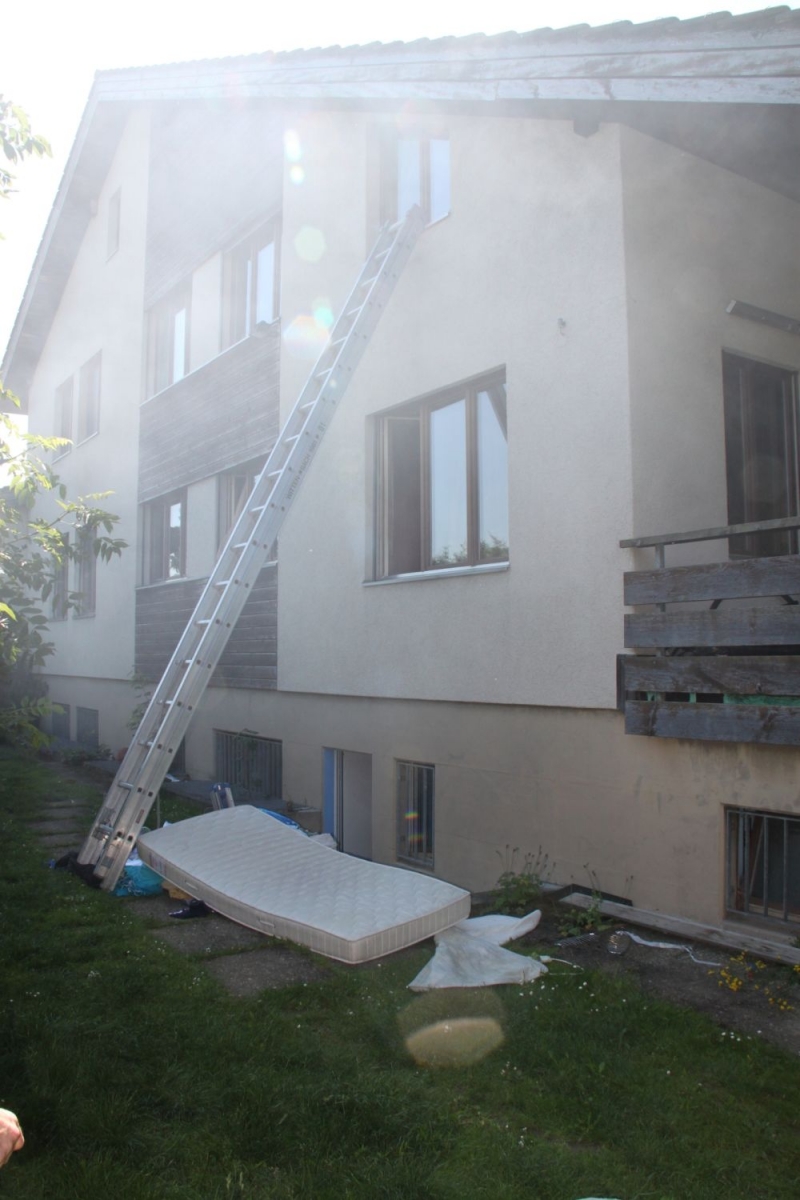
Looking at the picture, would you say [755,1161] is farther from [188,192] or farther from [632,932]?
[188,192]

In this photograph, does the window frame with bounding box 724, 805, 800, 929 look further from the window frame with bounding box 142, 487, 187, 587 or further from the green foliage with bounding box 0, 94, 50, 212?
the window frame with bounding box 142, 487, 187, 587

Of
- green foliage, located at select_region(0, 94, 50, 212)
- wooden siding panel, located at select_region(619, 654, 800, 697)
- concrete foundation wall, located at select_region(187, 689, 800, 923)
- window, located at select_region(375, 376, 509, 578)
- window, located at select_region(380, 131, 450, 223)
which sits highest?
window, located at select_region(380, 131, 450, 223)

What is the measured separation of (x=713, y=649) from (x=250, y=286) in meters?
8.41

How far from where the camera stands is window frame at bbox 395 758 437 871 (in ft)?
26.6

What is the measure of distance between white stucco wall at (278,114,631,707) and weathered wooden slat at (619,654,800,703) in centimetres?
32

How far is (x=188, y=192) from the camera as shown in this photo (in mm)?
13672

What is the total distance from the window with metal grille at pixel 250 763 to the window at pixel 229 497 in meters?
2.52

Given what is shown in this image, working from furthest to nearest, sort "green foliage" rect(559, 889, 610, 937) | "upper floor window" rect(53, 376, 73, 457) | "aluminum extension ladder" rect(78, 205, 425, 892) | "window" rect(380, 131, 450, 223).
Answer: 1. "upper floor window" rect(53, 376, 73, 457)
2. "window" rect(380, 131, 450, 223)
3. "aluminum extension ladder" rect(78, 205, 425, 892)
4. "green foliage" rect(559, 889, 610, 937)

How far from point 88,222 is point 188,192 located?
6026 millimetres

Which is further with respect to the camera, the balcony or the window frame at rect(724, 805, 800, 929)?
the window frame at rect(724, 805, 800, 929)

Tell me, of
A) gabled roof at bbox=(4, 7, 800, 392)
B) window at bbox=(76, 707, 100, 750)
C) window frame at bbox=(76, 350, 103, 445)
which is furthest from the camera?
window frame at bbox=(76, 350, 103, 445)

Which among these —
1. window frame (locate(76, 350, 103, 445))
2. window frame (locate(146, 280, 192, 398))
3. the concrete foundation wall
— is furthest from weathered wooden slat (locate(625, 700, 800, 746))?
window frame (locate(76, 350, 103, 445))

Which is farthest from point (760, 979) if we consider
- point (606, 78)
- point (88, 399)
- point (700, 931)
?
point (88, 399)

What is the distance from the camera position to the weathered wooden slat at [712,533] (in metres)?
5.16
